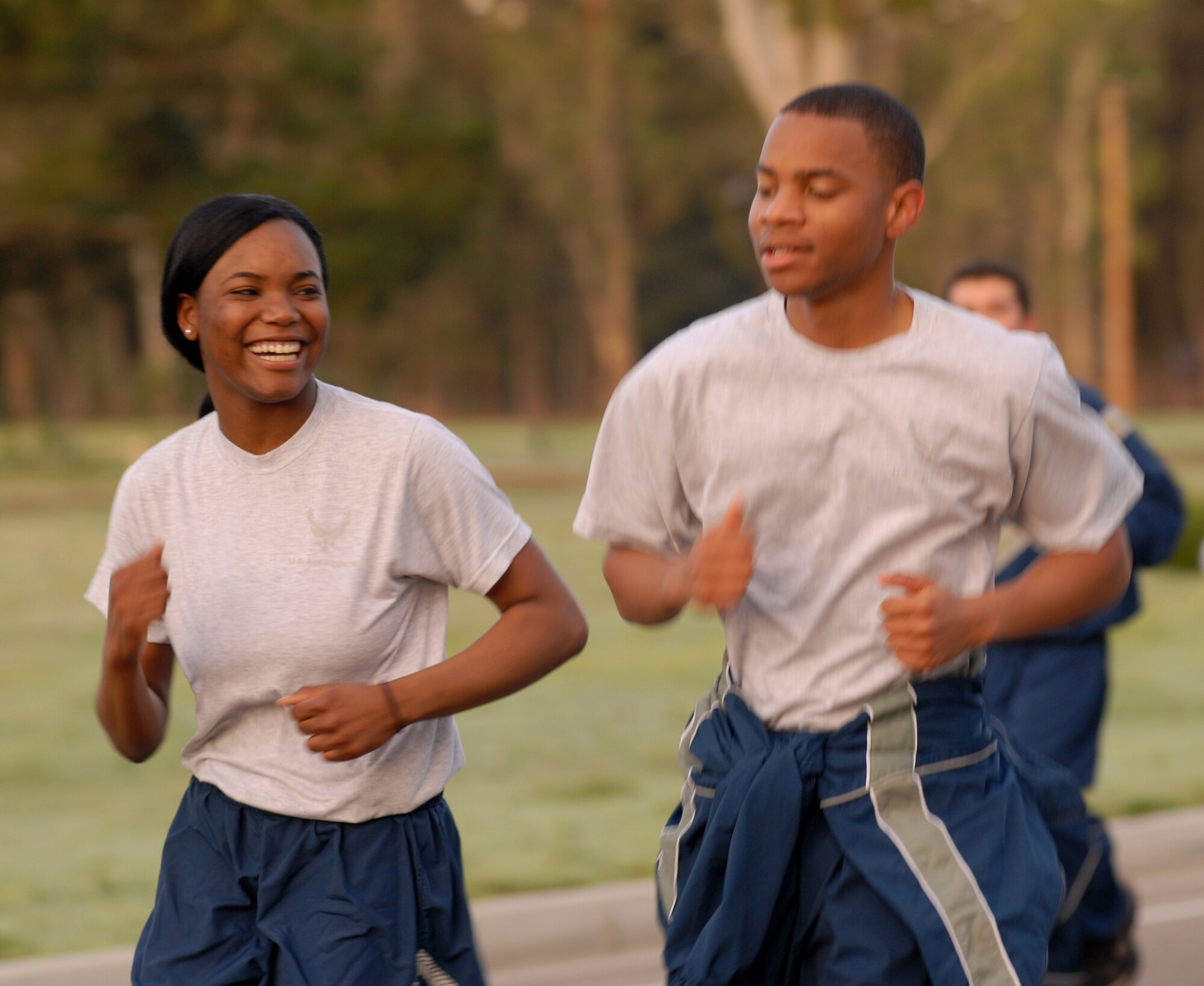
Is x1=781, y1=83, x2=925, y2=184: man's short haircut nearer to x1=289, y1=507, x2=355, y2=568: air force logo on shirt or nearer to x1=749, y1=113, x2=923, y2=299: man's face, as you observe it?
x1=749, y1=113, x2=923, y2=299: man's face

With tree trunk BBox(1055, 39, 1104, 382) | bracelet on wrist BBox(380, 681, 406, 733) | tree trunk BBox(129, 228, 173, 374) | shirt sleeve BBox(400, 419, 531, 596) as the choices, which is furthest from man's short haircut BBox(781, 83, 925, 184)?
tree trunk BBox(1055, 39, 1104, 382)

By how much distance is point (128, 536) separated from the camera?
3.04 metres

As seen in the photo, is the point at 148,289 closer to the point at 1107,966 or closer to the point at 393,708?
the point at 1107,966

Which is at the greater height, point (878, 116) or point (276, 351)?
point (878, 116)

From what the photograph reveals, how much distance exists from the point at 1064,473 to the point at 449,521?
93 centimetres

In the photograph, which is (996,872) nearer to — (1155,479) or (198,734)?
(198,734)

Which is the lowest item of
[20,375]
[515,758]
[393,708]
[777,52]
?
[20,375]

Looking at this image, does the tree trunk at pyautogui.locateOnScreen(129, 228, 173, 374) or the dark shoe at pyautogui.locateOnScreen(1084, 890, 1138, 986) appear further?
the tree trunk at pyautogui.locateOnScreen(129, 228, 173, 374)

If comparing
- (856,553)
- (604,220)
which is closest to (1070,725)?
(856,553)

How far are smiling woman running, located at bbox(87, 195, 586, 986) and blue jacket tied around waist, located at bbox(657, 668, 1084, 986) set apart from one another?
399 millimetres

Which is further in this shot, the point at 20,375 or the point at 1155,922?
the point at 20,375

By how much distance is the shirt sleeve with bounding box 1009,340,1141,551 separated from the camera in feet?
8.96

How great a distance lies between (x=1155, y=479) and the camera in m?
4.94

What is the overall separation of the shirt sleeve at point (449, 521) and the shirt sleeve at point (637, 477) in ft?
0.52
